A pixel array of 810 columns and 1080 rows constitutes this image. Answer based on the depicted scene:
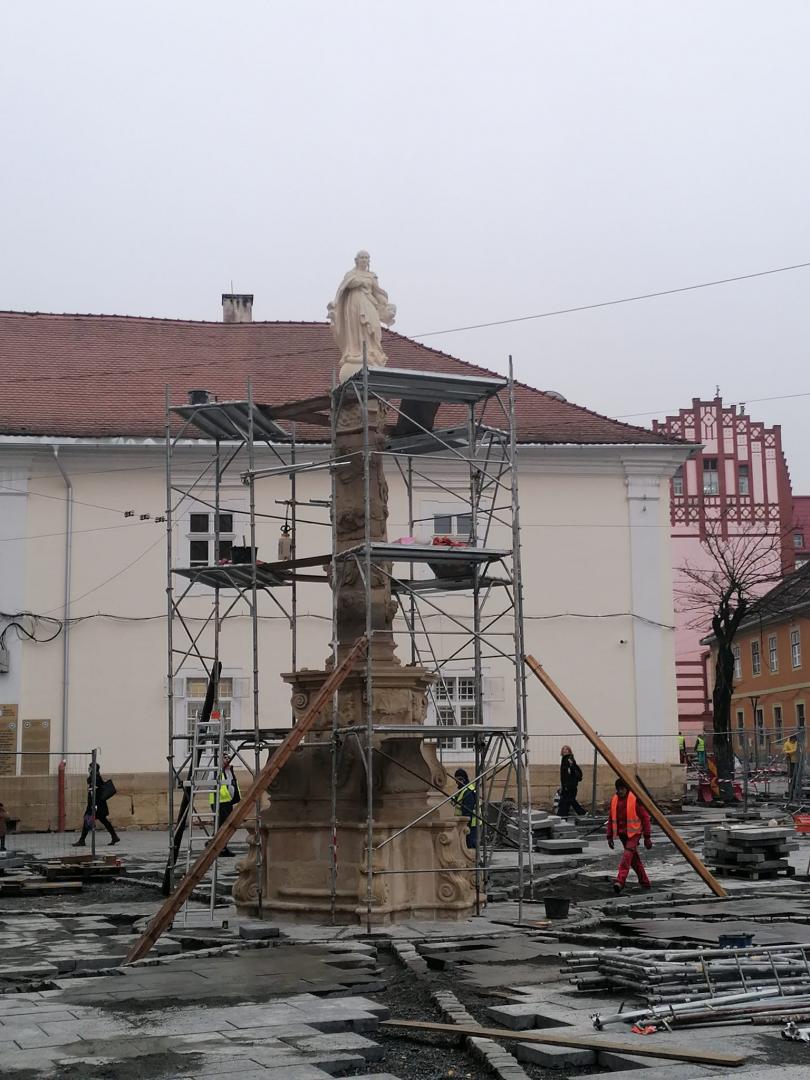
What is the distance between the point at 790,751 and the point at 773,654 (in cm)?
1871

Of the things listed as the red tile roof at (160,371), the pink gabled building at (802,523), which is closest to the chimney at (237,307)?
the red tile roof at (160,371)

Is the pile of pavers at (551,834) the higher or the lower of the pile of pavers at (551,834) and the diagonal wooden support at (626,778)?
the lower

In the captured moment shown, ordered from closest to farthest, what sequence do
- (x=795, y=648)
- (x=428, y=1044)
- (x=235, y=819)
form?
(x=428, y=1044) → (x=235, y=819) → (x=795, y=648)

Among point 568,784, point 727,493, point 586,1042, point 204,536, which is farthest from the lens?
point 727,493

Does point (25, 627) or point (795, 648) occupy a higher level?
point (795, 648)

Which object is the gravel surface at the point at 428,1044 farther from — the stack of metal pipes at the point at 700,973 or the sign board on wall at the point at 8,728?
the sign board on wall at the point at 8,728

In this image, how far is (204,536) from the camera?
1131 inches

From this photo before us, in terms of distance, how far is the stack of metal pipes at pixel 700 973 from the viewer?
8.66m

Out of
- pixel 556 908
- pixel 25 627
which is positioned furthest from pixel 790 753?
pixel 556 908

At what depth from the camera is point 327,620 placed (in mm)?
28406

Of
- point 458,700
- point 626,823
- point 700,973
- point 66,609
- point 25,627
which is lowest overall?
point 700,973

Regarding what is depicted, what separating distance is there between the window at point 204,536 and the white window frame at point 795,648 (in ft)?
85.7

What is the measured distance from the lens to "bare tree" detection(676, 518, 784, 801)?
105ft

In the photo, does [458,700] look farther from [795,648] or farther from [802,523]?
[802,523]
